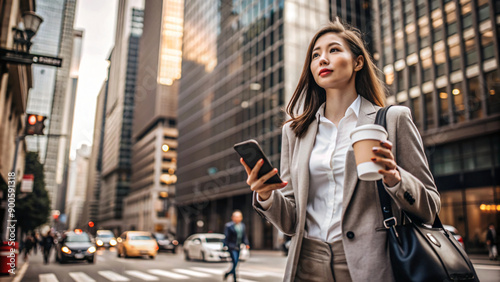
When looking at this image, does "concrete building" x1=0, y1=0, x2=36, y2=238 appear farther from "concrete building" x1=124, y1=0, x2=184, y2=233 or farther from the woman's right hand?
"concrete building" x1=124, y1=0, x2=184, y2=233

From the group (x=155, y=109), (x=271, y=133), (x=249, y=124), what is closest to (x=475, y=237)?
(x=271, y=133)

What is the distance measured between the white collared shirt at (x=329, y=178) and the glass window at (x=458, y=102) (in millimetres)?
25277

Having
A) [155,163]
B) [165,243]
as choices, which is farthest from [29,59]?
[155,163]

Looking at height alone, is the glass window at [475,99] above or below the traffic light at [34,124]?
above

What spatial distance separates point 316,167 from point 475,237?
24882mm

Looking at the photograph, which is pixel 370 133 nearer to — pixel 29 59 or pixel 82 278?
pixel 29 59

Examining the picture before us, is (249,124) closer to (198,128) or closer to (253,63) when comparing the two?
(253,63)

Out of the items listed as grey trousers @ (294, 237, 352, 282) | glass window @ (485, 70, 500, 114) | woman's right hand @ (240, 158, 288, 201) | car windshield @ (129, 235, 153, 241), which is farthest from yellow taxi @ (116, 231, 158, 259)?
woman's right hand @ (240, 158, 288, 201)

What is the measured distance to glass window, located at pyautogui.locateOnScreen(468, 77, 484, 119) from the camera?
907 inches

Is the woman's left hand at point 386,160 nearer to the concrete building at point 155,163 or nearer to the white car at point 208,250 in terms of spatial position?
the white car at point 208,250

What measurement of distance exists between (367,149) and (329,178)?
53 centimetres

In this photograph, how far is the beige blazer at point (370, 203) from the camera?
1521mm

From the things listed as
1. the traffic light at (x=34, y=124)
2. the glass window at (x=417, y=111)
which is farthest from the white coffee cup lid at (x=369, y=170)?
the glass window at (x=417, y=111)

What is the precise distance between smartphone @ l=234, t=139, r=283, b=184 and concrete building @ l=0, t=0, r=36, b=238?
11365 millimetres
